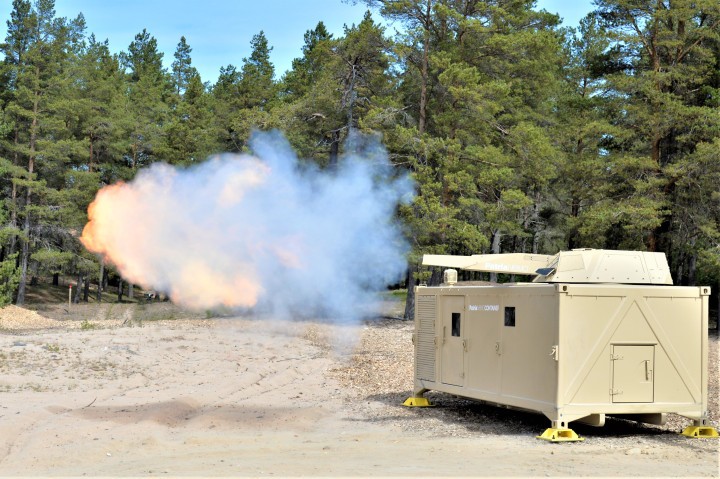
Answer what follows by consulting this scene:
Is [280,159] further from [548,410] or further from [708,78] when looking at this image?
[708,78]

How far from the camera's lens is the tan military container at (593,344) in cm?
1192

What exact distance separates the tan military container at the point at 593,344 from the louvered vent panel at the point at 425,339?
115 cm

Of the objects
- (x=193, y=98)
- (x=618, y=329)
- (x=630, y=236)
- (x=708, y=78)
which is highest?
(x=193, y=98)

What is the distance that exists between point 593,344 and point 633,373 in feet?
2.72

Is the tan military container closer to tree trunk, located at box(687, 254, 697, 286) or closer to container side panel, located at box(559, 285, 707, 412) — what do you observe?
container side panel, located at box(559, 285, 707, 412)

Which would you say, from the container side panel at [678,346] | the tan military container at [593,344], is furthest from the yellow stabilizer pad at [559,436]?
the container side panel at [678,346]

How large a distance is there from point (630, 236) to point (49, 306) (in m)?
36.3

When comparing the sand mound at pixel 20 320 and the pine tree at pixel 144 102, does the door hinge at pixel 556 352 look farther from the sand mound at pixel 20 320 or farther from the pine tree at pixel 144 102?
the pine tree at pixel 144 102

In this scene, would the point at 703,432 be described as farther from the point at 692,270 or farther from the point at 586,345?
the point at 692,270

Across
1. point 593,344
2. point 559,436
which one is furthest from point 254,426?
point 593,344

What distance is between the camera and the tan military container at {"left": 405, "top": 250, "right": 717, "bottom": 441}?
11.9 m

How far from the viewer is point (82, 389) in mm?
16828

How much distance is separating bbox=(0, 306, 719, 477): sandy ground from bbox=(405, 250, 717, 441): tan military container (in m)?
0.58

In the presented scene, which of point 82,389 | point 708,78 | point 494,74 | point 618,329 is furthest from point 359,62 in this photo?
point 618,329
